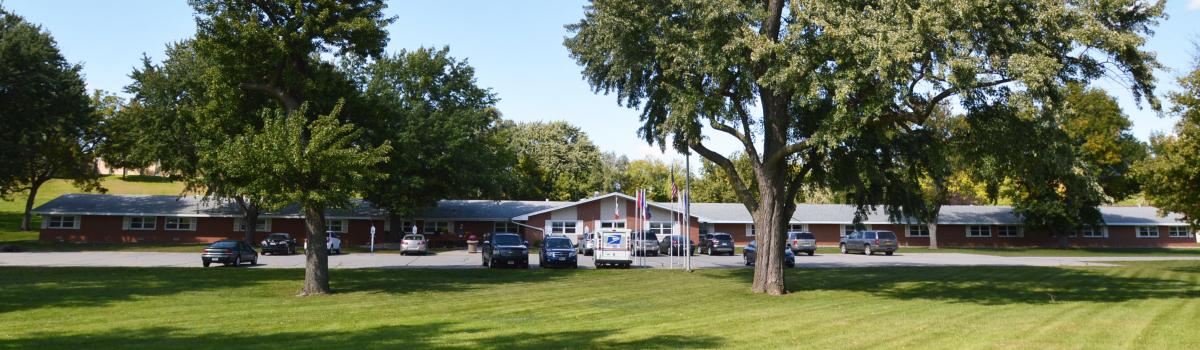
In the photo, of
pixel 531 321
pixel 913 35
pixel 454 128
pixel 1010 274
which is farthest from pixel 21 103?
pixel 1010 274

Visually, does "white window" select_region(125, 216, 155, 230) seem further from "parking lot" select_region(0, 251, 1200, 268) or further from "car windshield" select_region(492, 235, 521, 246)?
"car windshield" select_region(492, 235, 521, 246)

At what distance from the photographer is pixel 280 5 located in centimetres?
2006

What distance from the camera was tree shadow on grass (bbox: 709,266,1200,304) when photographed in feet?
59.7

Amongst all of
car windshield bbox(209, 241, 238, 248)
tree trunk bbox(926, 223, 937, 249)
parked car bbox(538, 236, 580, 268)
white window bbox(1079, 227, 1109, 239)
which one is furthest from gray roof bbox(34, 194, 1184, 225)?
parked car bbox(538, 236, 580, 268)

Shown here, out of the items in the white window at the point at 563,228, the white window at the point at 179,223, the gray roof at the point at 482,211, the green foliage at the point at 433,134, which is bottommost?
the white window at the point at 563,228

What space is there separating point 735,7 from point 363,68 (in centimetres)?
3712

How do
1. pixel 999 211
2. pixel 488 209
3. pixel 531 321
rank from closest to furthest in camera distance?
1. pixel 531 321
2. pixel 488 209
3. pixel 999 211

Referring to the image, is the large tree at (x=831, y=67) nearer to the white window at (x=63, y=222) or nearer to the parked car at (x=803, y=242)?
the parked car at (x=803, y=242)

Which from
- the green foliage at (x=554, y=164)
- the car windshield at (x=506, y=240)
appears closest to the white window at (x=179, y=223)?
the green foliage at (x=554, y=164)

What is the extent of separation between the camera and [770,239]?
1958 cm

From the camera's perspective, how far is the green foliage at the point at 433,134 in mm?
45812

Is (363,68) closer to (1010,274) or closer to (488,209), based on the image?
(488,209)

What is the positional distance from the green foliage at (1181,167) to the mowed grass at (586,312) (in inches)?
149

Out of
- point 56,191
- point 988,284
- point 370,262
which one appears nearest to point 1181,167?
point 988,284
